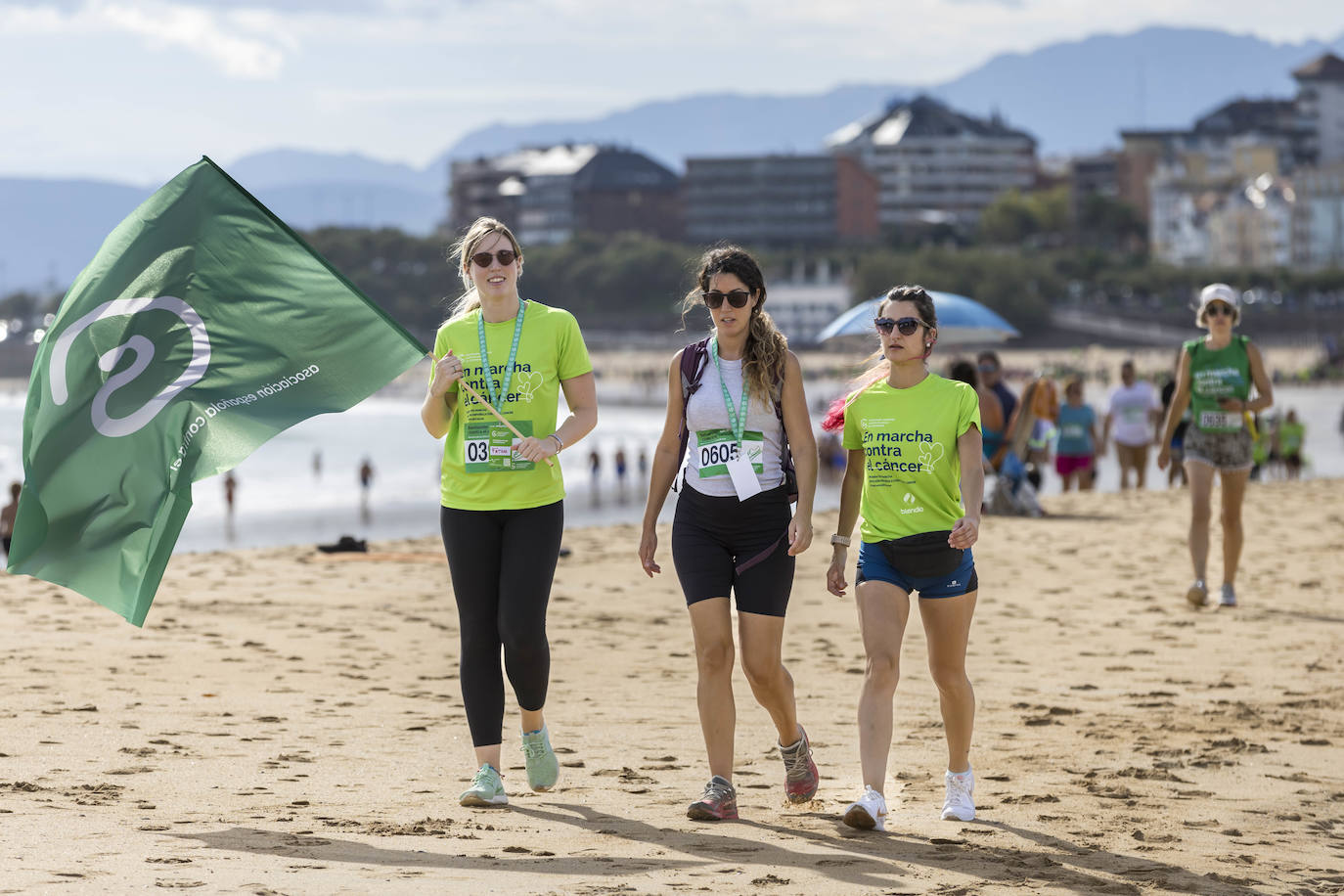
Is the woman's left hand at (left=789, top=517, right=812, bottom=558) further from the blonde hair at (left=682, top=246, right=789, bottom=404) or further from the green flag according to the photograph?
the green flag

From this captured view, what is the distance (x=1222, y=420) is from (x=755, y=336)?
186 inches

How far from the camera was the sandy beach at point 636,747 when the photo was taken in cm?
439

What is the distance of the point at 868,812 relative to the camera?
4785mm

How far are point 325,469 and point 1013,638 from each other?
4949 centimetres

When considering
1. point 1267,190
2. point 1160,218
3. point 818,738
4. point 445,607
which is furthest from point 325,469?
point 1160,218

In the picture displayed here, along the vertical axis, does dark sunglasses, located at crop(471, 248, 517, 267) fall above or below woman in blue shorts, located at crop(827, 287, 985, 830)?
above

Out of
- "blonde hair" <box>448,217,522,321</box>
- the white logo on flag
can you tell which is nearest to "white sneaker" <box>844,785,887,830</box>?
"blonde hair" <box>448,217,522,321</box>

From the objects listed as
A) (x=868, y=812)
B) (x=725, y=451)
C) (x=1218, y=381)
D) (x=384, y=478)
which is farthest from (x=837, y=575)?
(x=384, y=478)

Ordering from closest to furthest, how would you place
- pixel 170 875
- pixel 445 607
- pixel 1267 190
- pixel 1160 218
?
1. pixel 170 875
2. pixel 445 607
3. pixel 1267 190
4. pixel 1160 218

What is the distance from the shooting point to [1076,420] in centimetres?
1628

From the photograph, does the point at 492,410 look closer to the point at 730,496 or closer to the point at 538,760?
the point at 730,496

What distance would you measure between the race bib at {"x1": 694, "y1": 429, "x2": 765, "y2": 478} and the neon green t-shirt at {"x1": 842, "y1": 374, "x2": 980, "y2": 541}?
0.80 ft

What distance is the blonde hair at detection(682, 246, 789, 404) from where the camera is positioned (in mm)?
4953

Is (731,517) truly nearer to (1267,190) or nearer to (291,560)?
(291,560)
